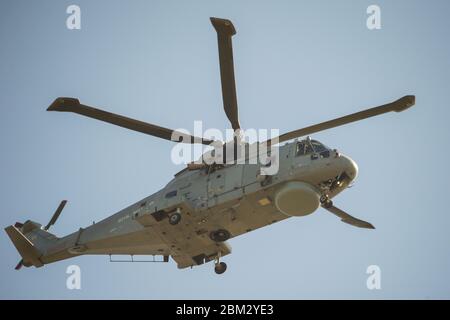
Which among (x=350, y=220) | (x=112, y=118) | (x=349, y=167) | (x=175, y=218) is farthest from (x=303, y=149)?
(x=112, y=118)

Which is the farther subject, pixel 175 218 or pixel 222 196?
pixel 175 218

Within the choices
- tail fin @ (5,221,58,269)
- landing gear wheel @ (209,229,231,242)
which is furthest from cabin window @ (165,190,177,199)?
tail fin @ (5,221,58,269)

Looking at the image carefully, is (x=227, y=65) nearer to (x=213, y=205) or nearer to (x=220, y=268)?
(x=213, y=205)

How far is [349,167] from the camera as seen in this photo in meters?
16.5

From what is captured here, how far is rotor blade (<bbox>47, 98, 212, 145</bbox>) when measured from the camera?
1775cm

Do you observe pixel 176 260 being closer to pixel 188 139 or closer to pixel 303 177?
pixel 188 139

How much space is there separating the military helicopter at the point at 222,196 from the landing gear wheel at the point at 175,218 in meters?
0.02

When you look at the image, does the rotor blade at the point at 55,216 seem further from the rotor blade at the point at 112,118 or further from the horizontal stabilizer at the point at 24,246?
the rotor blade at the point at 112,118

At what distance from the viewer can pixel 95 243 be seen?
20406mm

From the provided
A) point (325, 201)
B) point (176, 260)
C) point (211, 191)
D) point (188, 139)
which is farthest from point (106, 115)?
point (325, 201)

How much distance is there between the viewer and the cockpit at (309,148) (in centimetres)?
1697

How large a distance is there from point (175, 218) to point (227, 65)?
16.5ft

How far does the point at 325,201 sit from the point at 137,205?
6567 millimetres

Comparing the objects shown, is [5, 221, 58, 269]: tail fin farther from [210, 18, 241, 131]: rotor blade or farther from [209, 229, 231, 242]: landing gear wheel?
[210, 18, 241, 131]: rotor blade
